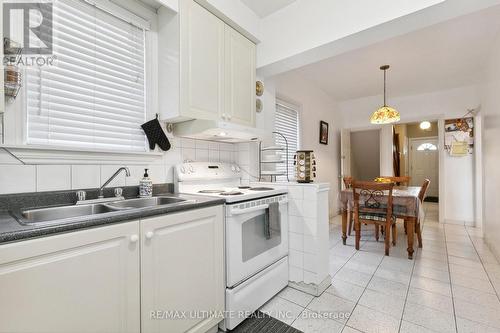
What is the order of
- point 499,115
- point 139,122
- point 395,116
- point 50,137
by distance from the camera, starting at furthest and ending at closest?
1. point 395,116
2. point 499,115
3. point 139,122
4. point 50,137

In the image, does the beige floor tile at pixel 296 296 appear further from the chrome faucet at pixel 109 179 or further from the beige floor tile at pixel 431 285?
the chrome faucet at pixel 109 179

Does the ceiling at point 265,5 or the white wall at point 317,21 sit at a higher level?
the ceiling at point 265,5

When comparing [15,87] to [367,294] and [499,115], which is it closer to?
[367,294]

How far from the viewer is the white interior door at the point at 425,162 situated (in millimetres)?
7395

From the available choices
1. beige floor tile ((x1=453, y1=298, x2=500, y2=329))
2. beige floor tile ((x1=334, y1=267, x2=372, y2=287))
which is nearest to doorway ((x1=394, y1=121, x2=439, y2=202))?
beige floor tile ((x1=334, y1=267, x2=372, y2=287))

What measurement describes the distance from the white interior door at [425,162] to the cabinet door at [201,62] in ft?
26.4

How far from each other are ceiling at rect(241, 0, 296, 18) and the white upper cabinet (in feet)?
1.11

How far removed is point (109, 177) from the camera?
63.2 inches

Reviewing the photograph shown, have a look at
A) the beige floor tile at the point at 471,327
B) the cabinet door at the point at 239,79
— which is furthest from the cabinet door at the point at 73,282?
the beige floor tile at the point at 471,327

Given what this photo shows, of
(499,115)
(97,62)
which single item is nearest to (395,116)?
(499,115)

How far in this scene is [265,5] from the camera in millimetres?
2287

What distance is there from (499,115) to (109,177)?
385 cm

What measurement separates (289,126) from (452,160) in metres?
3.29

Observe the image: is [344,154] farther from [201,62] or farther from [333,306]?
[201,62]
